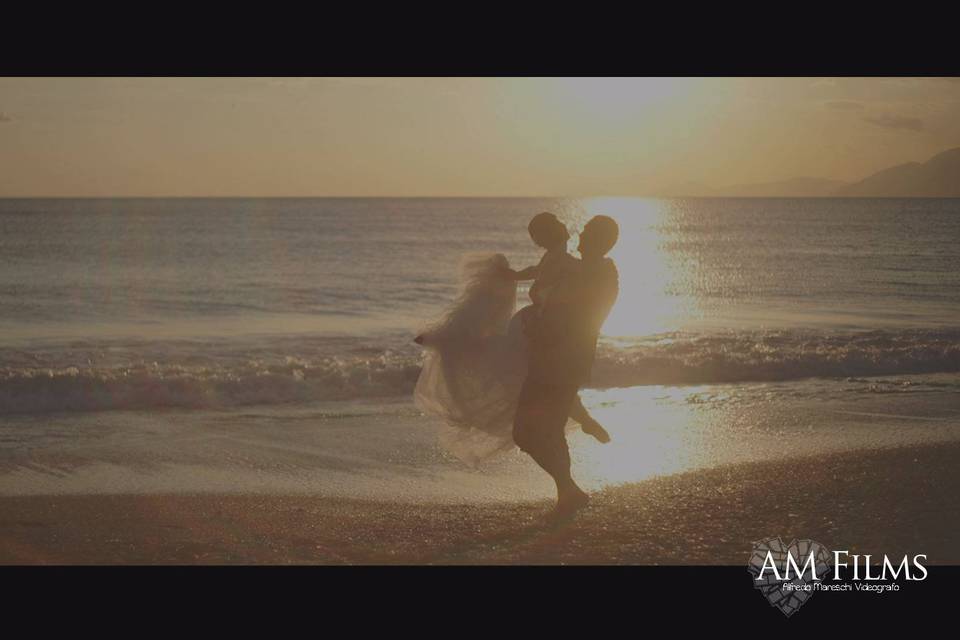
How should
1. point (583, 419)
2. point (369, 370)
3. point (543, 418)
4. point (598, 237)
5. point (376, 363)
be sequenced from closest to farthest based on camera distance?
1. point (598, 237)
2. point (543, 418)
3. point (583, 419)
4. point (369, 370)
5. point (376, 363)

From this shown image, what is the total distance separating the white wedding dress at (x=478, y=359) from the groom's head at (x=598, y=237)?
628 mm

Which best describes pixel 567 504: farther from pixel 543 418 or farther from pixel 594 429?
pixel 543 418

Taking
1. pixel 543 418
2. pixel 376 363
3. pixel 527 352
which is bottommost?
pixel 543 418

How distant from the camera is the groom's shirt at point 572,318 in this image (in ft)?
18.4

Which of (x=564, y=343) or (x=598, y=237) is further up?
(x=598, y=237)

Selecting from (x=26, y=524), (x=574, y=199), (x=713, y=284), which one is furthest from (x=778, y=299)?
(x=574, y=199)

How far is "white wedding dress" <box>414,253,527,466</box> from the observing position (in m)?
5.95

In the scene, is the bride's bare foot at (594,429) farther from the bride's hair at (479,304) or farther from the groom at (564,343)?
the bride's hair at (479,304)

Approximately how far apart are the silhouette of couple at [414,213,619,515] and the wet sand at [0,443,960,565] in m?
0.49

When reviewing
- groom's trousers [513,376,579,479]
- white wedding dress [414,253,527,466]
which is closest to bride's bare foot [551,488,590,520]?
groom's trousers [513,376,579,479]
